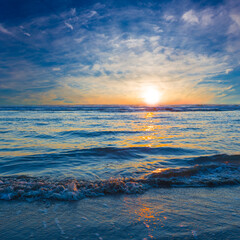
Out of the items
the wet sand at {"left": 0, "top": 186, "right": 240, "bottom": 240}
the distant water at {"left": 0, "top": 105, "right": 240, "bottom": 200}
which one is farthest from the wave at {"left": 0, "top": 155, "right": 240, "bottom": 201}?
the wet sand at {"left": 0, "top": 186, "right": 240, "bottom": 240}

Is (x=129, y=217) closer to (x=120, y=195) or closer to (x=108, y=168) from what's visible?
(x=120, y=195)

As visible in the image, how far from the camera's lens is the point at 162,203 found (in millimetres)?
3416

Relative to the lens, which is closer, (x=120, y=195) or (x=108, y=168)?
(x=120, y=195)

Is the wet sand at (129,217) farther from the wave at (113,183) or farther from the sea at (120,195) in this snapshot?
the wave at (113,183)

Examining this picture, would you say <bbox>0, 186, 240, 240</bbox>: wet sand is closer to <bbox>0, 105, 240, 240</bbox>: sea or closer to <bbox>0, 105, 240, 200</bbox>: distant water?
<bbox>0, 105, 240, 240</bbox>: sea

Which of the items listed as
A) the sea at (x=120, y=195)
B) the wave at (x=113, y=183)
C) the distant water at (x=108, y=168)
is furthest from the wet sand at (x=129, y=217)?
→ the distant water at (x=108, y=168)

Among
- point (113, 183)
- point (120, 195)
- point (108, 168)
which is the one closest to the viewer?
point (120, 195)

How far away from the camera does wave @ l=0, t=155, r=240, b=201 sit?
3693mm

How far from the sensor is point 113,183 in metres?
4.11

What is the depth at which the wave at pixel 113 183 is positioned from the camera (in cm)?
369

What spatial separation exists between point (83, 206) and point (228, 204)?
262cm

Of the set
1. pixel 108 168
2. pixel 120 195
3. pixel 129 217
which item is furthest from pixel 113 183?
pixel 108 168

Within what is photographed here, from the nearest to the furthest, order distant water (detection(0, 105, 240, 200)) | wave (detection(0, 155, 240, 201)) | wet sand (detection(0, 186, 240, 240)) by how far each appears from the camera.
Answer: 1. wet sand (detection(0, 186, 240, 240))
2. wave (detection(0, 155, 240, 201))
3. distant water (detection(0, 105, 240, 200))

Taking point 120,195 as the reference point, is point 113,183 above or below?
above
